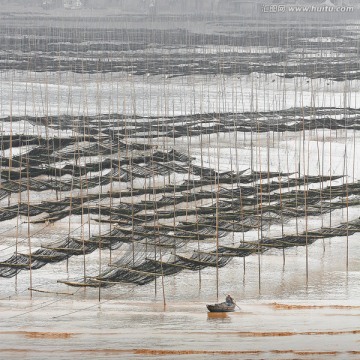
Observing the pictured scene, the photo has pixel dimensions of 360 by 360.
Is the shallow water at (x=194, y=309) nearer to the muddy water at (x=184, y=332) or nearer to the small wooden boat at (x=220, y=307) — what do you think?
the muddy water at (x=184, y=332)

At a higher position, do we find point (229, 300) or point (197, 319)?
point (229, 300)

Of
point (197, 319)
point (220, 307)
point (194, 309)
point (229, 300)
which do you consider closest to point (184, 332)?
point (197, 319)

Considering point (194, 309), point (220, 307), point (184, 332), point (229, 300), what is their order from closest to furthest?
point (184, 332) < point (220, 307) < point (229, 300) < point (194, 309)

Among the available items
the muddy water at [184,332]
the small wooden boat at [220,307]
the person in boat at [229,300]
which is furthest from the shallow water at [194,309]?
the person in boat at [229,300]

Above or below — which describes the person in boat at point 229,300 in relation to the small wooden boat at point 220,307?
above

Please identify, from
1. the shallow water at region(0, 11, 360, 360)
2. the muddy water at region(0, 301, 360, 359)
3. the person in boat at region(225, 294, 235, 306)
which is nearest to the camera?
the muddy water at region(0, 301, 360, 359)

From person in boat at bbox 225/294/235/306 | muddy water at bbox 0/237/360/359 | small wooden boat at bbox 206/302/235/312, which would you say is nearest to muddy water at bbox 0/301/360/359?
muddy water at bbox 0/237/360/359

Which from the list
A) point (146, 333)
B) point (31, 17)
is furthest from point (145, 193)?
point (31, 17)

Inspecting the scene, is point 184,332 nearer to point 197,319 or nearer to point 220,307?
point 197,319

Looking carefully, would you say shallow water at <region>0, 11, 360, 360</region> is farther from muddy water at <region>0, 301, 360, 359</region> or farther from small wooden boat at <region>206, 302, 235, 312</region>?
small wooden boat at <region>206, 302, 235, 312</region>

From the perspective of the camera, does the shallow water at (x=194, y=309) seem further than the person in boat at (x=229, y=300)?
No

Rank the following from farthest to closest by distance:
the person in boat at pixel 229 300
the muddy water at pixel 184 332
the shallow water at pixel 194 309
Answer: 1. the person in boat at pixel 229 300
2. the shallow water at pixel 194 309
3. the muddy water at pixel 184 332
